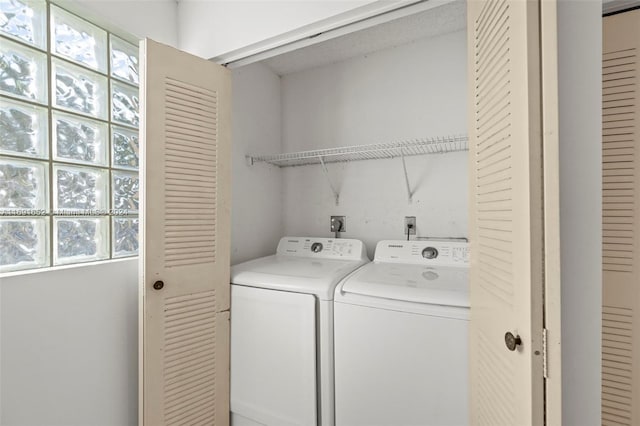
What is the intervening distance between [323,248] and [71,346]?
56.1 inches

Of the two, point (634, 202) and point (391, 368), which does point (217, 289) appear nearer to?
point (391, 368)

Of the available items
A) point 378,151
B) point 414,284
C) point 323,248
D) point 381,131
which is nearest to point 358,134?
point 381,131

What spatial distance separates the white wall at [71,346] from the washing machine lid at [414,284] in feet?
3.77

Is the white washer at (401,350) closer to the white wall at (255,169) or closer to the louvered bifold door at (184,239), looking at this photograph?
the louvered bifold door at (184,239)

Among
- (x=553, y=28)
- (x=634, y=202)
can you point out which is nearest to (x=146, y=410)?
(x=553, y=28)

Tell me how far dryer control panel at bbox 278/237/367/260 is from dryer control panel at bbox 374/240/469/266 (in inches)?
5.9

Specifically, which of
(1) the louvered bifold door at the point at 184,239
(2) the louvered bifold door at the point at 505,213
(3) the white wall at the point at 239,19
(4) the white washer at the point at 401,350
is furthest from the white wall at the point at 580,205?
(1) the louvered bifold door at the point at 184,239

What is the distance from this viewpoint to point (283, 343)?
56.8 inches

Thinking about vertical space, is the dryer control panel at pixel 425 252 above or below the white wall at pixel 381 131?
below

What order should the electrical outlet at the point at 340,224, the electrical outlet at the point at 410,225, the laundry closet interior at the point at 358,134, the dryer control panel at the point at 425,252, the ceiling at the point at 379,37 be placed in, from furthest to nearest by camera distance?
the electrical outlet at the point at 340,224 → the electrical outlet at the point at 410,225 → the laundry closet interior at the point at 358,134 → the ceiling at the point at 379,37 → the dryer control panel at the point at 425,252

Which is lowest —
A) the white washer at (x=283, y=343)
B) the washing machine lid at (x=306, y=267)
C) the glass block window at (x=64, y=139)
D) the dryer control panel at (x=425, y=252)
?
the white washer at (x=283, y=343)

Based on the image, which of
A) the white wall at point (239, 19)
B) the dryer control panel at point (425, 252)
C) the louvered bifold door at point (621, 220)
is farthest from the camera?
the dryer control panel at point (425, 252)

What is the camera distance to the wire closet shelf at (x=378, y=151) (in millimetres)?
1735

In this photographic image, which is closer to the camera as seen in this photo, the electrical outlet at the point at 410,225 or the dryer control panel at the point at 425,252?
the dryer control panel at the point at 425,252
